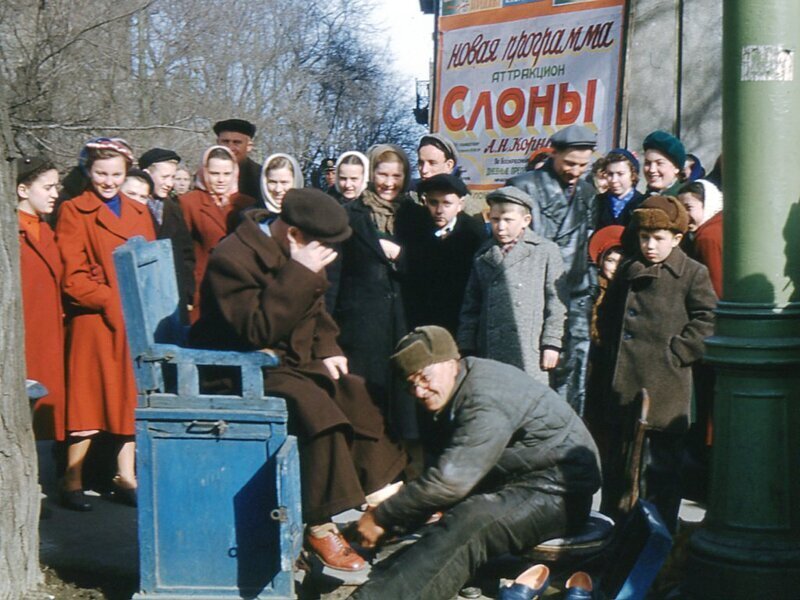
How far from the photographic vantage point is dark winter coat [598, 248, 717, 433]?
5680 mm

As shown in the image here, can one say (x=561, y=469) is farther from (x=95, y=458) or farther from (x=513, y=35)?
(x=513, y=35)

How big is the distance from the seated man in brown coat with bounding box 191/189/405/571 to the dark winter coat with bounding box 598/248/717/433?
1.39 m

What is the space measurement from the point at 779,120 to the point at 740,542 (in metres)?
1.60

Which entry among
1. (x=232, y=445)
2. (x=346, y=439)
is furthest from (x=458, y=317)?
(x=232, y=445)

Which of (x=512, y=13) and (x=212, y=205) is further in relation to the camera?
(x=512, y=13)

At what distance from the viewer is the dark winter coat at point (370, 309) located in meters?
6.32

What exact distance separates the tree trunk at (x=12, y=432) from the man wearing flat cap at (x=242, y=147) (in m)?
2.62

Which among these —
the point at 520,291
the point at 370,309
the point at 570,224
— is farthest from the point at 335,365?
the point at 570,224

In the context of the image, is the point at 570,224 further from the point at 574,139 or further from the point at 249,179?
→ the point at 249,179

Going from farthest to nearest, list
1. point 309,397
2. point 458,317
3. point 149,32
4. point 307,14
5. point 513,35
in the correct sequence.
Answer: point 307,14 → point 149,32 → point 513,35 → point 458,317 → point 309,397

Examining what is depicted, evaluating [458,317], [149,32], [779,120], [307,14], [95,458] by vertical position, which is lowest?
[95,458]

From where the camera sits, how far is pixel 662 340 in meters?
5.73

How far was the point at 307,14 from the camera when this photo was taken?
31.0m

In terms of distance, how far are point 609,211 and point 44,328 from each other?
10.5 feet
